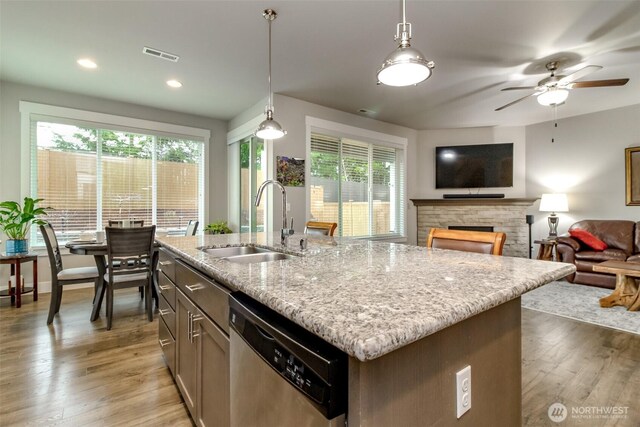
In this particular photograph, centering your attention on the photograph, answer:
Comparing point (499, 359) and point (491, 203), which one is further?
point (491, 203)

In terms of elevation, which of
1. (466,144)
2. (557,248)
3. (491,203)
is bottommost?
(557,248)

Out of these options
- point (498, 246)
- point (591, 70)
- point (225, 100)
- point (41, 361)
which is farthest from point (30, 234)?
point (591, 70)

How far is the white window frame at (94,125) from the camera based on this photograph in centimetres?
383

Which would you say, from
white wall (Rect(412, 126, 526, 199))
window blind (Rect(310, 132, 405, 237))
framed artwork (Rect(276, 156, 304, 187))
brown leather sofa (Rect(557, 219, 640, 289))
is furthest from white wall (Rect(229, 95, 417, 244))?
brown leather sofa (Rect(557, 219, 640, 289))

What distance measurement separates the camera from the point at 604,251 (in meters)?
4.26

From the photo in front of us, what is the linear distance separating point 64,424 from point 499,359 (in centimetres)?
210

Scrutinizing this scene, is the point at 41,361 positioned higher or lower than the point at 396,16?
lower

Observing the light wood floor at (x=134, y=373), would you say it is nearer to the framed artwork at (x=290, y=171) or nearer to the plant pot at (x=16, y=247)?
the plant pot at (x=16, y=247)

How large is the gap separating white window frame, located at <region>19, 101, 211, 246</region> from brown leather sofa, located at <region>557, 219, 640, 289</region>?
571 cm

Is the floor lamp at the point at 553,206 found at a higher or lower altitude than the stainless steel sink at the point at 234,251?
higher

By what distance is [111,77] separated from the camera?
3.57 metres

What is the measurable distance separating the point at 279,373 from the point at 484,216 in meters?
5.99

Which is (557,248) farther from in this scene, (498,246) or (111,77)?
(111,77)

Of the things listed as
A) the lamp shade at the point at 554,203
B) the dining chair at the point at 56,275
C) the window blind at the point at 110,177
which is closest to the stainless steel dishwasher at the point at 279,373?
the dining chair at the point at 56,275
